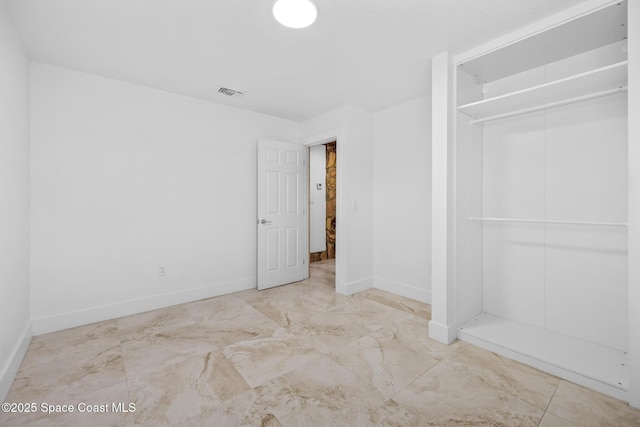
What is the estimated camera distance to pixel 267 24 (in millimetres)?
2115

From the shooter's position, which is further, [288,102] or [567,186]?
[288,102]

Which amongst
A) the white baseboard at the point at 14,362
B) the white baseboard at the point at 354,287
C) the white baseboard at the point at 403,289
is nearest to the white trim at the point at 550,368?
the white baseboard at the point at 403,289

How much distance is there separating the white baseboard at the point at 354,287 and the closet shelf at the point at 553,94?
2343 mm

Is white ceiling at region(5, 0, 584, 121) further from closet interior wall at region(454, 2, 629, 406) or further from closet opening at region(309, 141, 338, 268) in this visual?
closet opening at region(309, 141, 338, 268)

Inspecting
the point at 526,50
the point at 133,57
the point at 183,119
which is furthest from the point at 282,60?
the point at 526,50

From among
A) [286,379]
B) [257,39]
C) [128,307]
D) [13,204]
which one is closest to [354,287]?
[286,379]

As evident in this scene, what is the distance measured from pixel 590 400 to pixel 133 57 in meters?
4.22

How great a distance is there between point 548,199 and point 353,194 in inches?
80.6

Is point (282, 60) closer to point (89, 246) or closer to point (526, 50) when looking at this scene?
point (526, 50)

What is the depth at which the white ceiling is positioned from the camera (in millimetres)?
1942

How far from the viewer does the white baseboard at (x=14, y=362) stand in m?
1.76

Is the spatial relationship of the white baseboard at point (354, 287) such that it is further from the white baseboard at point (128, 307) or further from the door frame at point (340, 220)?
the white baseboard at point (128, 307)

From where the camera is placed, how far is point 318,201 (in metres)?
6.21

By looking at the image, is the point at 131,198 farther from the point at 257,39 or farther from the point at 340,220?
the point at 340,220
